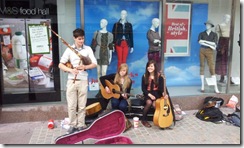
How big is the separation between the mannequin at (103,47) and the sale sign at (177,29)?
4.09 feet

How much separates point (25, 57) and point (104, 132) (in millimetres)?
2262

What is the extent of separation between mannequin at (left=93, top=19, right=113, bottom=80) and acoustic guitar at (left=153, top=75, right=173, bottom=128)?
156 centimetres

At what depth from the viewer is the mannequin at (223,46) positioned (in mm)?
5250

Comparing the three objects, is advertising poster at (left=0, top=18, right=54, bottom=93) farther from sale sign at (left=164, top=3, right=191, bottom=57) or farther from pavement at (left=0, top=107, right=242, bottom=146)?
sale sign at (left=164, top=3, right=191, bottom=57)

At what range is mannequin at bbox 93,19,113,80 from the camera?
16.0ft

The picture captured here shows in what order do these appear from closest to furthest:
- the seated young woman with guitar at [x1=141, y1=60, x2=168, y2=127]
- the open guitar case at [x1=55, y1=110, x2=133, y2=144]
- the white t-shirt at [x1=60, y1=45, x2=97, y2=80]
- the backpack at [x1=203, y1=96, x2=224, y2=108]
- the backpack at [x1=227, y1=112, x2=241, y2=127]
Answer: the open guitar case at [x1=55, y1=110, x2=133, y2=144] < the white t-shirt at [x1=60, y1=45, x2=97, y2=80] < the seated young woman with guitar at [x1=141, y1=60, x2=168, y2=127] < the backpack at [x1=227, y1=112, x2=241, y2=127] < the backpack at [x1=203, y1=96, x2=224, y2=108]

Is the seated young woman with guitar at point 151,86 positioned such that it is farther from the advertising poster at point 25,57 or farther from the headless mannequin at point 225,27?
the headless mannequin at point 225,27

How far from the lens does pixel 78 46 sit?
11.9 ft

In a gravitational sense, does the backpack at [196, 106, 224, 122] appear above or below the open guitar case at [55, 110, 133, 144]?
below

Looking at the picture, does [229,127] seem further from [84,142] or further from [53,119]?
[53,119]

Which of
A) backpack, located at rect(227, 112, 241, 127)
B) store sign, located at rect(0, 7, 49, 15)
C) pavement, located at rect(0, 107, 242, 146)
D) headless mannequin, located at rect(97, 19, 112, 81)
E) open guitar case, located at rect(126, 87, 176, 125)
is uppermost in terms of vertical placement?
store sign, located at rect(0, 7, 49, 15)

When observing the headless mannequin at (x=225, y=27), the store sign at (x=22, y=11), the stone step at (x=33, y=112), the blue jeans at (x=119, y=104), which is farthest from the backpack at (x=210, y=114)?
the store sign at (x=22, y=11)

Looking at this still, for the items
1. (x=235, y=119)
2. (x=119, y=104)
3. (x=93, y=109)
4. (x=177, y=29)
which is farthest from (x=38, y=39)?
(x=235, y=119)

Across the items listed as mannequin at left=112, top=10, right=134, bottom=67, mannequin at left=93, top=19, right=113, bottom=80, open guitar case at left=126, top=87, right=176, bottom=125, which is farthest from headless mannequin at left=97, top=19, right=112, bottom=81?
open guitar case at left=126, top=87, right=176, bottom=125
